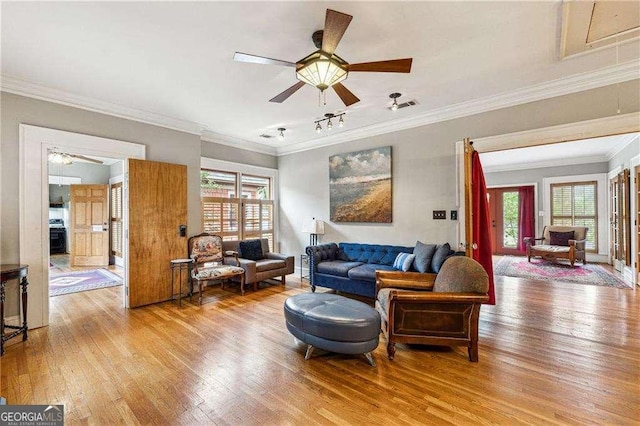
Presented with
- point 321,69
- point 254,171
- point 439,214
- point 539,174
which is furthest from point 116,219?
point 539,174

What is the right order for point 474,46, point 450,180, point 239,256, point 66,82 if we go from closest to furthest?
point 474,46 → point 66,82 → point 450,180 → point 239,256

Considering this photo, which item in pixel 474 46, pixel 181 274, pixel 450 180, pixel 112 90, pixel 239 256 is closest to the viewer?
pixel 474 46

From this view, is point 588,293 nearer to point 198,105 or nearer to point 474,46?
point 474,46

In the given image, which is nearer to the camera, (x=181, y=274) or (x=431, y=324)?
(x=431, y=324)

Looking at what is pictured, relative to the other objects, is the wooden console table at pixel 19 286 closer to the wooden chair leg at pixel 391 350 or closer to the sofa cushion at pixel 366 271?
the wooden chair leg at pixel 391 350

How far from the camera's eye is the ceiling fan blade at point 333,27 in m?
1.74

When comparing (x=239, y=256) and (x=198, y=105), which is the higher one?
(x=198, y=105)

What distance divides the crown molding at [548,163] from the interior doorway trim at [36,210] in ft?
33.8

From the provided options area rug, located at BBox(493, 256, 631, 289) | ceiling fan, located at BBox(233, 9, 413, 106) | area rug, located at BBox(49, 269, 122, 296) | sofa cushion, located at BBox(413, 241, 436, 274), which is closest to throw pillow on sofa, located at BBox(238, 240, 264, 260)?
area rug, located at BBox(49, 269, 122, 296)

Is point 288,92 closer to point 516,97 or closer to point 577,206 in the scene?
point 516,97

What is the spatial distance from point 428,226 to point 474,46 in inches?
100

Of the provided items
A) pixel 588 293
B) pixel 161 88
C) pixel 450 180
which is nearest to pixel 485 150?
pixel 450 180

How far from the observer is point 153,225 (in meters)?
4.27

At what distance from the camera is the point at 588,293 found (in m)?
4.56
